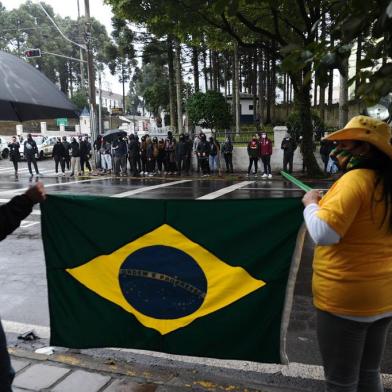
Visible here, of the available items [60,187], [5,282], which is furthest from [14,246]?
[60,187]

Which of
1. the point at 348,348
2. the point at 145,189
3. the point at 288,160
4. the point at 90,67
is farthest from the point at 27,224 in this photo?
the point at 90,67

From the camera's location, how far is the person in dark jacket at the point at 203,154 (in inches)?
754

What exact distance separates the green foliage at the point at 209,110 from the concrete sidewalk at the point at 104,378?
2869 centimetres

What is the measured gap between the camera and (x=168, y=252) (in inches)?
123

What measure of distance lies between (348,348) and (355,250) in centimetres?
47

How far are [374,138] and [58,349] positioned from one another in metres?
3.08

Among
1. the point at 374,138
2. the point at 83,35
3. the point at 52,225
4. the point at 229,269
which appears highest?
the point at 83,35

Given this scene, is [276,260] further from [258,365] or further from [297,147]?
[297,147]

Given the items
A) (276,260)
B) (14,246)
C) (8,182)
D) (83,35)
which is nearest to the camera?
(276,260)

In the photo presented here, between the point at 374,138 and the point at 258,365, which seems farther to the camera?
the point at 258,365

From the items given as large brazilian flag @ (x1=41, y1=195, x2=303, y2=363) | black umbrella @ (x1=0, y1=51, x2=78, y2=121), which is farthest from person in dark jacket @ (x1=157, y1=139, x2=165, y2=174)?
large brazilian flag @ (x1=41, y1=195, x2=303, y2=363)

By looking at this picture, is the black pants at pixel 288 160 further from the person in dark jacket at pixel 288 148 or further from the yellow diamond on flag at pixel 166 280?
the yellow diamond on flag at pixel 166 280

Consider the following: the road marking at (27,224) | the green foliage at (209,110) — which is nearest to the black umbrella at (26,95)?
the road marking at (27,224)

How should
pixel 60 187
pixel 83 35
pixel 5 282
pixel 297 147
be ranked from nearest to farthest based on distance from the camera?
pixel 5 282 < pixel 60 187 < pixel 297 147 < pixel 83 35
